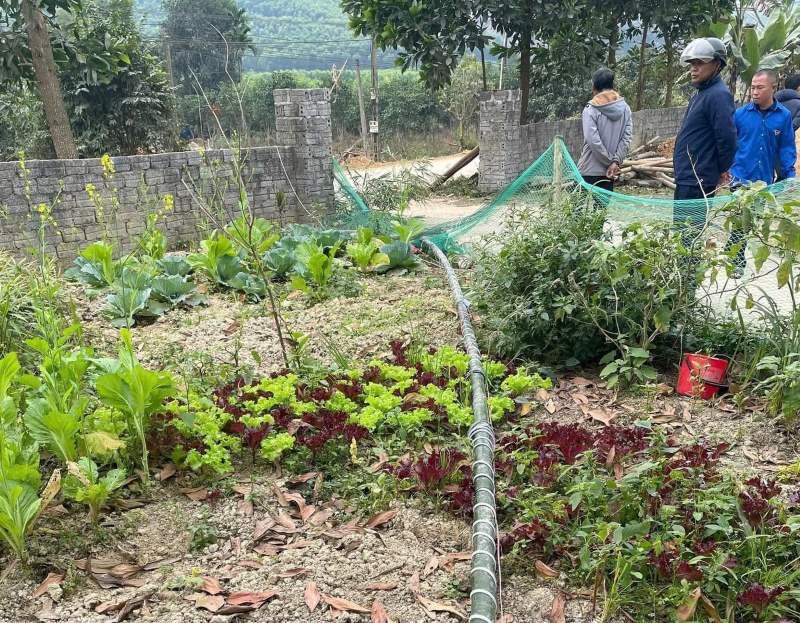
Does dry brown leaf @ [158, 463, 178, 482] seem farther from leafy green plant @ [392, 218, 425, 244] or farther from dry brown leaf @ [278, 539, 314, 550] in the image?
leafy green plant @ [392, 218, 425, 244]

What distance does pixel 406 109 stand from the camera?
29.5 meters

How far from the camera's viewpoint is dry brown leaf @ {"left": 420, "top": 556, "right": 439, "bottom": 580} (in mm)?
2463

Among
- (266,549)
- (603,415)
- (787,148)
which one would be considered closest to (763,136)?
(787,148)

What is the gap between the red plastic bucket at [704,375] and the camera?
11.8 feet

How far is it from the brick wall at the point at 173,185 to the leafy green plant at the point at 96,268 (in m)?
0.21

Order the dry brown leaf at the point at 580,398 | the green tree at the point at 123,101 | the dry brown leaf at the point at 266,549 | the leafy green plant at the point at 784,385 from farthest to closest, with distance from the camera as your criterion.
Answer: the green tree at the point at 123,101, the dry brown leaf at the point at 580,398, the leafy green plant at the point at 784,385, the dry brown leaf at the point at 266,549

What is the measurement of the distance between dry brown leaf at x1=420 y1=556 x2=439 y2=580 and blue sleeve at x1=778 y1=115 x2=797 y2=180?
4.26m

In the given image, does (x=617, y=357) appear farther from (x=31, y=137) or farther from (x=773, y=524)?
(x=31, y=137)

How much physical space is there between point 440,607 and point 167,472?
1425 millimetres

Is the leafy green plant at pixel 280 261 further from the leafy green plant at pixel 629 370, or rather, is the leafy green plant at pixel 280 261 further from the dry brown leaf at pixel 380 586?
the dry brown leaf at pixel 380 586

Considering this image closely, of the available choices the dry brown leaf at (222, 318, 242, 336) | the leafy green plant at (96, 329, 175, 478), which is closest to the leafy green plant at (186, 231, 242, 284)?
the dry brown leaf at (222, 318, 242, 336)

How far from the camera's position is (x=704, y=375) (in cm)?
361

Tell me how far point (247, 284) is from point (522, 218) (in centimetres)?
247

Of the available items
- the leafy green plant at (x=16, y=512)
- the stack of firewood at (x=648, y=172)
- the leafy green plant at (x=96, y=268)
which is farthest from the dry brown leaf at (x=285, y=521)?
the stack of firewood at (x=648, y=172)
